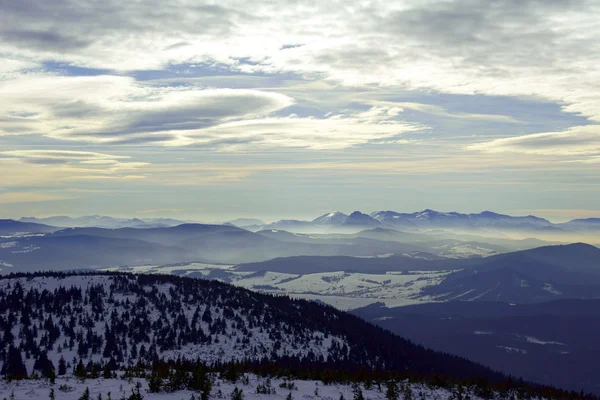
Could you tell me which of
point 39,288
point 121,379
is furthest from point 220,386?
point 39,288


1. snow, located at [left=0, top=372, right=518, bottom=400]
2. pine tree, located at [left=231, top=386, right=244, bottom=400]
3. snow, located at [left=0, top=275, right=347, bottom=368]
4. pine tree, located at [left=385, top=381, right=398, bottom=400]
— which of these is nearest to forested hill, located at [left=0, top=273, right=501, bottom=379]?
snow, located at [left=0, top=275, right=347, bottom=368]

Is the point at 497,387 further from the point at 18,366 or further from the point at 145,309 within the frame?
the point at 145,309

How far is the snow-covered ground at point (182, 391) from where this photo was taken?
4503 cm

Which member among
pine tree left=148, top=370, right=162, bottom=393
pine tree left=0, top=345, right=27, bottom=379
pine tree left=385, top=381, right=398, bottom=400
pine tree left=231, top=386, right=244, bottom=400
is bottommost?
pine tree left=0, top=345, right=27, bottom=379

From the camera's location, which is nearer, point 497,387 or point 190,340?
point 497,387

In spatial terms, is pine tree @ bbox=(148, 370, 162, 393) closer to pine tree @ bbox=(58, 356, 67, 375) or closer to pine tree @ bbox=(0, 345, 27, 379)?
pine tree @ bbox=(58, 356, 67, 375)

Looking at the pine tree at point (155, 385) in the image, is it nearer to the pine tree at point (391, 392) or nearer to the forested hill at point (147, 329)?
the pine tree at point (391, 392)

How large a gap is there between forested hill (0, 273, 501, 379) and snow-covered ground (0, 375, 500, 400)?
8429 centimetres

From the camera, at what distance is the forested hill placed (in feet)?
479

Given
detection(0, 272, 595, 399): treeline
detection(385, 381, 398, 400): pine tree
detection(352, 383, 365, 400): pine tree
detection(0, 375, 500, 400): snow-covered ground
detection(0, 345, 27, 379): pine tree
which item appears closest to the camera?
detection(0, 375, 500, 400): snow-covered ground

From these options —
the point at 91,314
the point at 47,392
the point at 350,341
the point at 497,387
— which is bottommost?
the point at 350,341

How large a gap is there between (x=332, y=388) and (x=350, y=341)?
135913mm

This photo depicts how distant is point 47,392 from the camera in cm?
4522

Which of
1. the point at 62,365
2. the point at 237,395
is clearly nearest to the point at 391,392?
the point at 237,395
